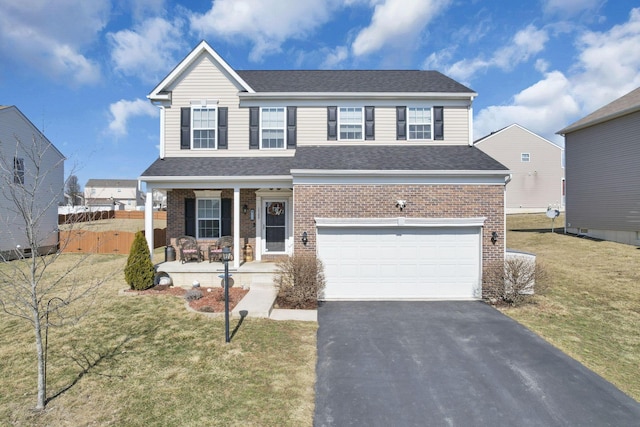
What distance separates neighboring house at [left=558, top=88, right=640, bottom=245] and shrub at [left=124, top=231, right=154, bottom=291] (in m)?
23.0

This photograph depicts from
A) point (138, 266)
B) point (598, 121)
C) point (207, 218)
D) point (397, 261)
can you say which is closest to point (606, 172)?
point (598, 121)

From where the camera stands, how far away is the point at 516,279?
947cm

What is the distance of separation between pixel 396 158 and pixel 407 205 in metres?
2.14

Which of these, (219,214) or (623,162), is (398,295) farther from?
(623,162)

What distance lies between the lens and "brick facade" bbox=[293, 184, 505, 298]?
1002 cm

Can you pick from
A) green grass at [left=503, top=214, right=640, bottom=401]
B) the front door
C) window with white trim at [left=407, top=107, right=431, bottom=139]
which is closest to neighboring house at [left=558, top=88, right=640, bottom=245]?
green grass at [left=503, top=214, right=640, bottom=401]

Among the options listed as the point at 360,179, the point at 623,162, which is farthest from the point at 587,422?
the point at 623,162

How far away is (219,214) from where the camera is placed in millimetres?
13305

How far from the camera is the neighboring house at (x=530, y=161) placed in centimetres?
3278

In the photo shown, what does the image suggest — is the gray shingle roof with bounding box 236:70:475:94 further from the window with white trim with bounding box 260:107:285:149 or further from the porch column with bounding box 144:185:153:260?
the porch column with bounding box 144:185:153:260

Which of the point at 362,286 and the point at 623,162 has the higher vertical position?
the point at 623,162

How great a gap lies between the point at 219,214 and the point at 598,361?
476 inches

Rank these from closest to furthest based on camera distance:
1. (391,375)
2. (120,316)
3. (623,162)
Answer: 1. (391,375)
2. (120,316)
3. (623,162)

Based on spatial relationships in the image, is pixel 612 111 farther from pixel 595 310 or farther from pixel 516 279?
pixel 516 279
